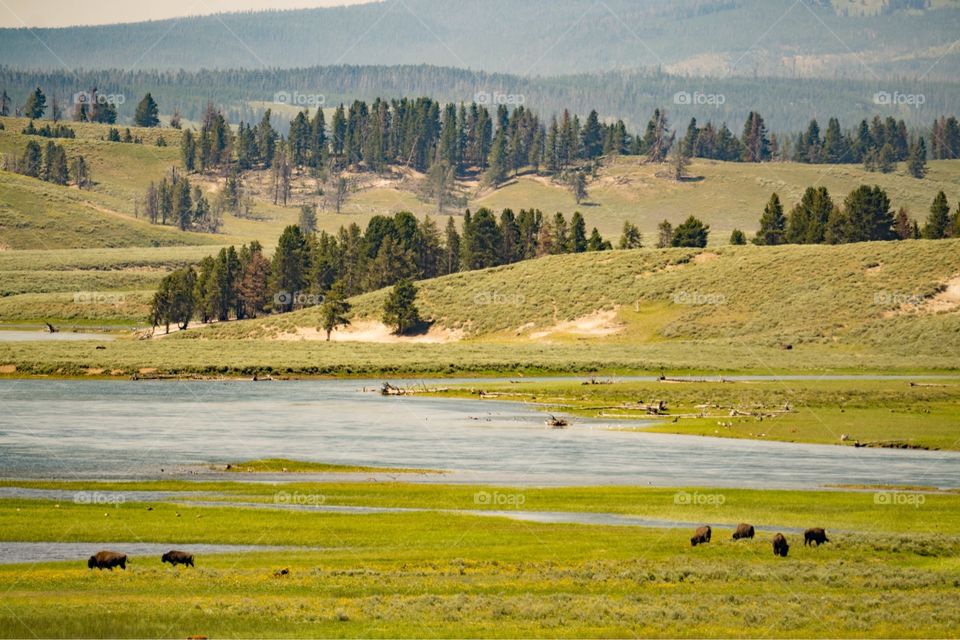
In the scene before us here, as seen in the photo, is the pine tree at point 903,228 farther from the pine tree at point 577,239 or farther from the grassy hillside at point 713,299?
the pine tree at point 577,239

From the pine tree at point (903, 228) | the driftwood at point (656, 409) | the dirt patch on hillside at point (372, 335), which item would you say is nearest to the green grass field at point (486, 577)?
the driftwood at point (656, 409)

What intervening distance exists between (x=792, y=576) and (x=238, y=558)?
514 inches

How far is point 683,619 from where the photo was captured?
25703mm

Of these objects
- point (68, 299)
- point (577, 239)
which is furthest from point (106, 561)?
point (68, 299)

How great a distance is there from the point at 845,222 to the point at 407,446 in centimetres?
11978

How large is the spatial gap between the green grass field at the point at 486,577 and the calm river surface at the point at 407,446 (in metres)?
6.84

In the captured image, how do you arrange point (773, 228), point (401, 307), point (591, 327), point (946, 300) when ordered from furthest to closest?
point (773, 228), point (401, 307), point (591, 327), point (946, 300)

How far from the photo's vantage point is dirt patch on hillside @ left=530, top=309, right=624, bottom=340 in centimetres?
12825

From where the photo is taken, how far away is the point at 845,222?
163500 mm

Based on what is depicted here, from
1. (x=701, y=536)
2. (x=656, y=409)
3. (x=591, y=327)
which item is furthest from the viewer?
(x=591, y=327)

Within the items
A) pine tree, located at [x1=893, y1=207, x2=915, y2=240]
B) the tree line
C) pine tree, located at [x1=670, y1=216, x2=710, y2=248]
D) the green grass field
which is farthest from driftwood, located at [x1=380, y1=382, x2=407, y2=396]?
pine tree, located at [x1=893, y1=207, x2=915, y2=240]

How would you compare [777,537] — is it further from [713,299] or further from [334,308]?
[334,308]

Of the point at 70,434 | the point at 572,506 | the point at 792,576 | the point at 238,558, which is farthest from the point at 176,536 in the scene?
the point at 70,434

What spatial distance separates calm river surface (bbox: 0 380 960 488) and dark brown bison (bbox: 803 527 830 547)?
10783 millimetres
